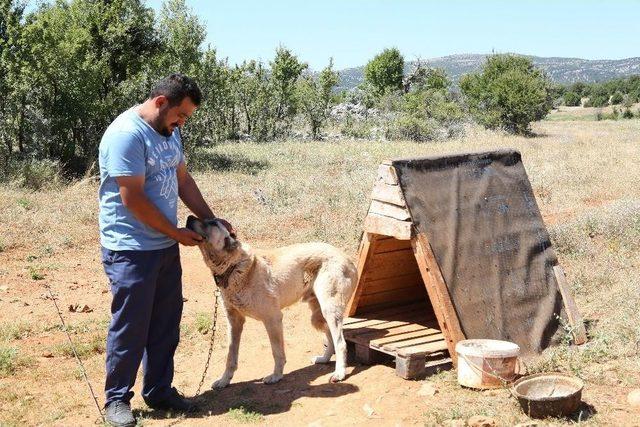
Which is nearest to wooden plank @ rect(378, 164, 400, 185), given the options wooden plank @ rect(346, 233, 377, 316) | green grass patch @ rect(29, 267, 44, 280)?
wooden plank @ rect(346, 233, 377, 316)

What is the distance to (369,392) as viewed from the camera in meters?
4.81

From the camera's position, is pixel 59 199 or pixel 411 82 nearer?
pixel 59 199

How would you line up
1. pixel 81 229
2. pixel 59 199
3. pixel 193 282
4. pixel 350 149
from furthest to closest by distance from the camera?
pixel 350 149 < pixel 59 199 < pixel 81 229 < pixel 193 282

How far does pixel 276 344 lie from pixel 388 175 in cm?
153

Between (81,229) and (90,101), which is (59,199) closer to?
(81,229)

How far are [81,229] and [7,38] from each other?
6522 mm

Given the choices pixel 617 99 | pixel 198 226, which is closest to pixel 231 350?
pixel 198 226

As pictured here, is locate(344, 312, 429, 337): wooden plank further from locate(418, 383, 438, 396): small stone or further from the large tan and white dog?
locate(418, 383, 438, 396): small stone

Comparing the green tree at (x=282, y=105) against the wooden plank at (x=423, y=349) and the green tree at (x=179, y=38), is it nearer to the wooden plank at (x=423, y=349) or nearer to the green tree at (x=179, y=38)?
the green tree at (x=179, y=38)

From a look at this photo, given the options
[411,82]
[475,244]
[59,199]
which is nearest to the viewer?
[475,244]

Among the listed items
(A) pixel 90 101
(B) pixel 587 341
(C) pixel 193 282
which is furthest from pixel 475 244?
(A) pixel 90 101

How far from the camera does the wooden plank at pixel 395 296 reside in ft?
20.4

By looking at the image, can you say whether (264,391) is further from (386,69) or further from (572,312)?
(386,69)

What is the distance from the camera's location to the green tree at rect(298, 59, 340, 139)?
29406 mm
